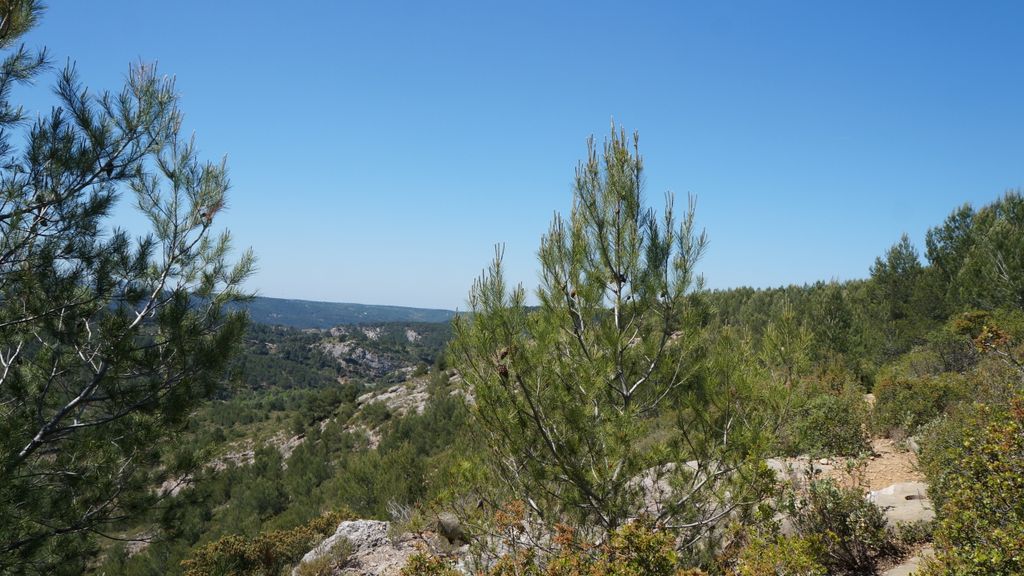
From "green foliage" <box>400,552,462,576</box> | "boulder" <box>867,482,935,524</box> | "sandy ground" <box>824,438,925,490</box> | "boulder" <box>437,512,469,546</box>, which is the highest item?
"green foliage" <box>400,552,462,576</box>

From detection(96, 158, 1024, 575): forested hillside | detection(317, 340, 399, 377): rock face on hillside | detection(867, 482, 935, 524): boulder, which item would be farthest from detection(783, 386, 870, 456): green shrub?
detection(317, 340, 399, 377): rock face on hillside

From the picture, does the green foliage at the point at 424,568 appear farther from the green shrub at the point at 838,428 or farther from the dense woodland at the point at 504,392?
the green shrub at the point at 838,428

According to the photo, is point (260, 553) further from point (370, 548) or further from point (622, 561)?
point (622, 561)

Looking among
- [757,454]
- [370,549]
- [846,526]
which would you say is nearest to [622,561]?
[757,454]

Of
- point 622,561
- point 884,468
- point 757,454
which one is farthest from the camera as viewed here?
point 884,468

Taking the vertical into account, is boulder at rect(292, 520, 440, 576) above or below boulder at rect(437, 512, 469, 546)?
below

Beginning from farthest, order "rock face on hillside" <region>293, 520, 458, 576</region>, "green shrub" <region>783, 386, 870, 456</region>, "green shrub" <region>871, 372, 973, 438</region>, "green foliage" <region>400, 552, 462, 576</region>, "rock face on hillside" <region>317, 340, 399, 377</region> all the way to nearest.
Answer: "rock face on hillside" <region>317, 340, 399, 377</region>, "green shrub" <region>871, 372, 973, 438</region>, "green shrub" <region>783, 386, 870, 456</region>, "rock face on hillside" <region>293, 520, 458, 576</region>, "green foliage" <region>400, 552, 462, 576</region>

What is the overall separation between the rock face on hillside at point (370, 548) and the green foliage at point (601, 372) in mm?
3221

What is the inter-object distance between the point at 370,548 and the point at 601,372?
5.52 metres

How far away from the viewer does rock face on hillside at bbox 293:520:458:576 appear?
21.2 ft

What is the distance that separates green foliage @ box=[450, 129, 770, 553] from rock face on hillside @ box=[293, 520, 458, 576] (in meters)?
3.22

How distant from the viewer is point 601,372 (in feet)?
12.5

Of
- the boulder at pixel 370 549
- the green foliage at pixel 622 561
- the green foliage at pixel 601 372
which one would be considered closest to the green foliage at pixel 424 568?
the green foliage at pixel 622 561

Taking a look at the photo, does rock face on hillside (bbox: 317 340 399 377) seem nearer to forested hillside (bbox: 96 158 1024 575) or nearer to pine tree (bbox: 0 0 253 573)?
forested hillside (bbox: 96 158 1024 575)
